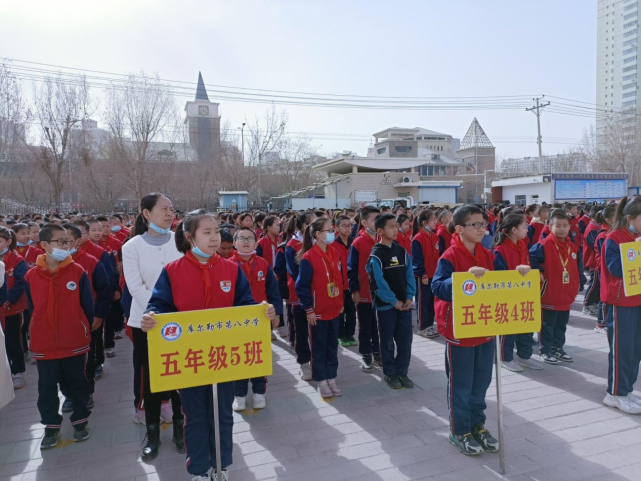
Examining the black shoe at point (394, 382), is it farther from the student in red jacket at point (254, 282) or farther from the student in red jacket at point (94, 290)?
the student in red jacket at point (94, 290)

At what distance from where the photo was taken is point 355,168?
45.2 metres

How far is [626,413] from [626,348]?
1.93ft

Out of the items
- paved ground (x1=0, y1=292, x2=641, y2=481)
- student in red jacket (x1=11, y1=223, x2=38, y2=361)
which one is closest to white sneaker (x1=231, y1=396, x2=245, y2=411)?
paved ground (x1=0, y1=292, x2=641, y2=481)

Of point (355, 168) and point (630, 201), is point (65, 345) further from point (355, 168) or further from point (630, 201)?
point (355, 168)

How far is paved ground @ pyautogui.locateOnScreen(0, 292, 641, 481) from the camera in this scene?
3131mm

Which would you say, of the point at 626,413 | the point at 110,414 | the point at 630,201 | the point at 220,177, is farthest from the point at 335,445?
the point at 220,177

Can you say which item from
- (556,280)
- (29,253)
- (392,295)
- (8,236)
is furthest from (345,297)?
(29,253)

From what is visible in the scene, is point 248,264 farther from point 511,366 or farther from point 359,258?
point 511,366

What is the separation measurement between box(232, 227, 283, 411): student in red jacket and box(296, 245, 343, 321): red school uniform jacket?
312 mm

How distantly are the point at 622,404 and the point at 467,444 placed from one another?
69.1 inches

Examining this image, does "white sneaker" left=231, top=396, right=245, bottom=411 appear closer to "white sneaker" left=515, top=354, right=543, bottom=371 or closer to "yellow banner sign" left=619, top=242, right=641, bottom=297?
"white sneaker" left=515, top=354, right=543, bottom=371

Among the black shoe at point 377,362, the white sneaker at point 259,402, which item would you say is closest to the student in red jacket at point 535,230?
the black shoe at point 377,362

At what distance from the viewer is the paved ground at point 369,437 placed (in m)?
3.13

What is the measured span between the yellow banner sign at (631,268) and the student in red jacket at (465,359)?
136 cm
